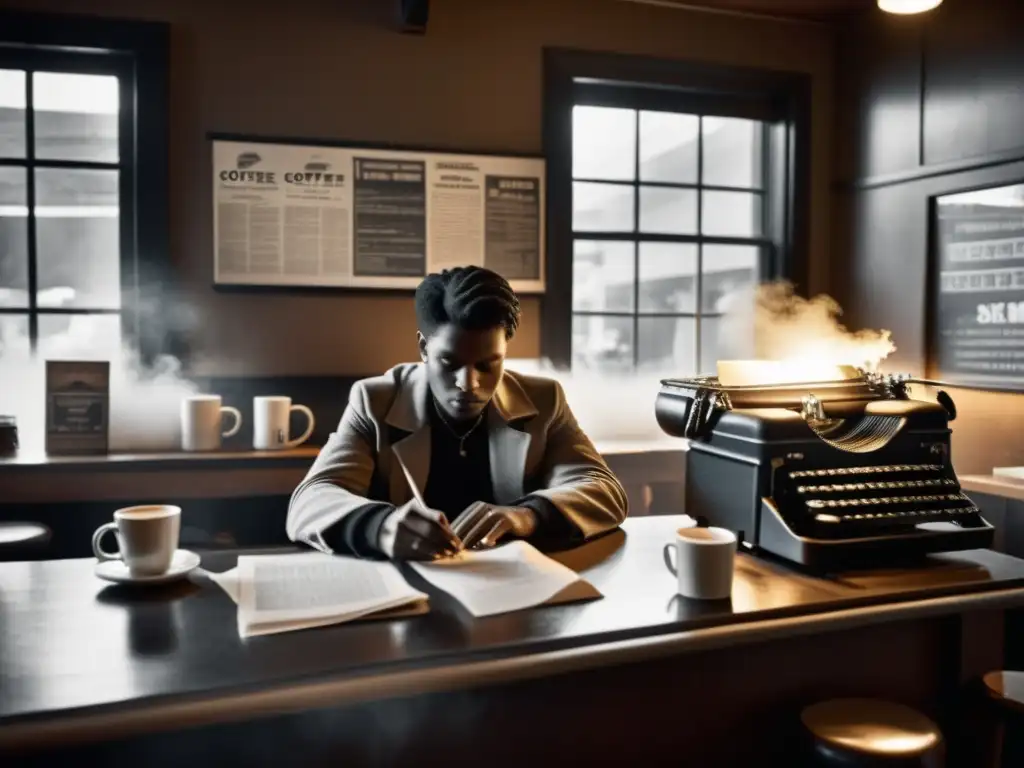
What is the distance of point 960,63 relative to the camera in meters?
3.15

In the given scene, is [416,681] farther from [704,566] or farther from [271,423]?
[271,423]

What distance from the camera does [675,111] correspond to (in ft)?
12.1

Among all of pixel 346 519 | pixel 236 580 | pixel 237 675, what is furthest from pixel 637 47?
pixel 237 675

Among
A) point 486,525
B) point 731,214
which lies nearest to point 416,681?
point 486,525

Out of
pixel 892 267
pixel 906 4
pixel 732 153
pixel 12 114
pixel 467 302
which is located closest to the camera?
pixel 467 302

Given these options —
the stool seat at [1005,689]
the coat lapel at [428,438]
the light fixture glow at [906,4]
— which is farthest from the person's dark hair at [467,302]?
the light fixture glow at [906,4]

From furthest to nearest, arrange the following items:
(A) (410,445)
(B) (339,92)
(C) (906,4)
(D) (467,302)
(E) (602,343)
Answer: (E) (602,343) → (B) (339,92) → (C) (906,4) → (A) (410,445) → (D) (467,302)

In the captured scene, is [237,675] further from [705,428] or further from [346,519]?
[705,428]

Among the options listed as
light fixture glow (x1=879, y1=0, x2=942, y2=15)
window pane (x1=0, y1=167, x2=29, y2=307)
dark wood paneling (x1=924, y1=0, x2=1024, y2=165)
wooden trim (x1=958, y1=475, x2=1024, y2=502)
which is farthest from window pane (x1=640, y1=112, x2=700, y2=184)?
window pane (x1=0, y1=167, x2=29, y2=307)

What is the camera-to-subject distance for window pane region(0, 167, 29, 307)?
9.83 feet

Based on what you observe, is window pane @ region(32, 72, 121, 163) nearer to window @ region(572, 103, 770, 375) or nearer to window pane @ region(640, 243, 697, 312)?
window @ region(572, 103, 770, 375)

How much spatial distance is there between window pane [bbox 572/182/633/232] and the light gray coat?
163 centimetres

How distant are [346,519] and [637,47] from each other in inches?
105

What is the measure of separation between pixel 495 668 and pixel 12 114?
9.45 feet
